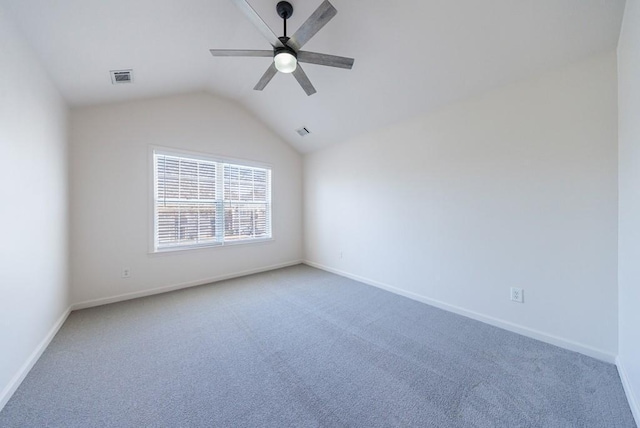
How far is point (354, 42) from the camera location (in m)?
2.39

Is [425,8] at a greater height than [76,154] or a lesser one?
greater

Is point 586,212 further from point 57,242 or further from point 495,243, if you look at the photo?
point 57,242

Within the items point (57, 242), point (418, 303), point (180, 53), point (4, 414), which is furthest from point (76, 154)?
point (418, 303)

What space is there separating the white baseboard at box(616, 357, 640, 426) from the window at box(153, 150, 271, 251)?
14.1 ft

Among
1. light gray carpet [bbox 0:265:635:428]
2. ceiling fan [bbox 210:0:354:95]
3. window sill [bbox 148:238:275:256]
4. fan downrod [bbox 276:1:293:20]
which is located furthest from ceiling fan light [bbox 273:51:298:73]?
window sill [bbox 148:238:275:256]

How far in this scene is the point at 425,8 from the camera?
1941 mm

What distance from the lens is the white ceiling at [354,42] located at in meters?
1.75

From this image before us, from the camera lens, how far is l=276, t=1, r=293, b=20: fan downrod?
213cm

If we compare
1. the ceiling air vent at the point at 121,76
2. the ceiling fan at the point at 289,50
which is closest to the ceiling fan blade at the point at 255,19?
the ceiling fan at the point at 289,50

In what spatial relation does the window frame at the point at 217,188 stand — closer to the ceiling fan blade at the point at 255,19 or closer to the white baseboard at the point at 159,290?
the white baseboard at the point at 159,290

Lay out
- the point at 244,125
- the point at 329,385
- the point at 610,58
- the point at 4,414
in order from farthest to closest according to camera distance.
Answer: the point at 244,125
the point at 610,58
the point at 329,385
the point at 4,414

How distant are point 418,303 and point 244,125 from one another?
155 inches

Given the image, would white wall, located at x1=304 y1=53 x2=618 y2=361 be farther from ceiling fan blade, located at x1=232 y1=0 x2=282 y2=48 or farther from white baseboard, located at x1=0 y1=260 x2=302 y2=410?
white baseboard, located at x1=0 y1=260 x2=302 y2=410

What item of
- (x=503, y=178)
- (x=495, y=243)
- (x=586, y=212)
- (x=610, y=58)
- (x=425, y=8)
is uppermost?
(x=425, y=8)
